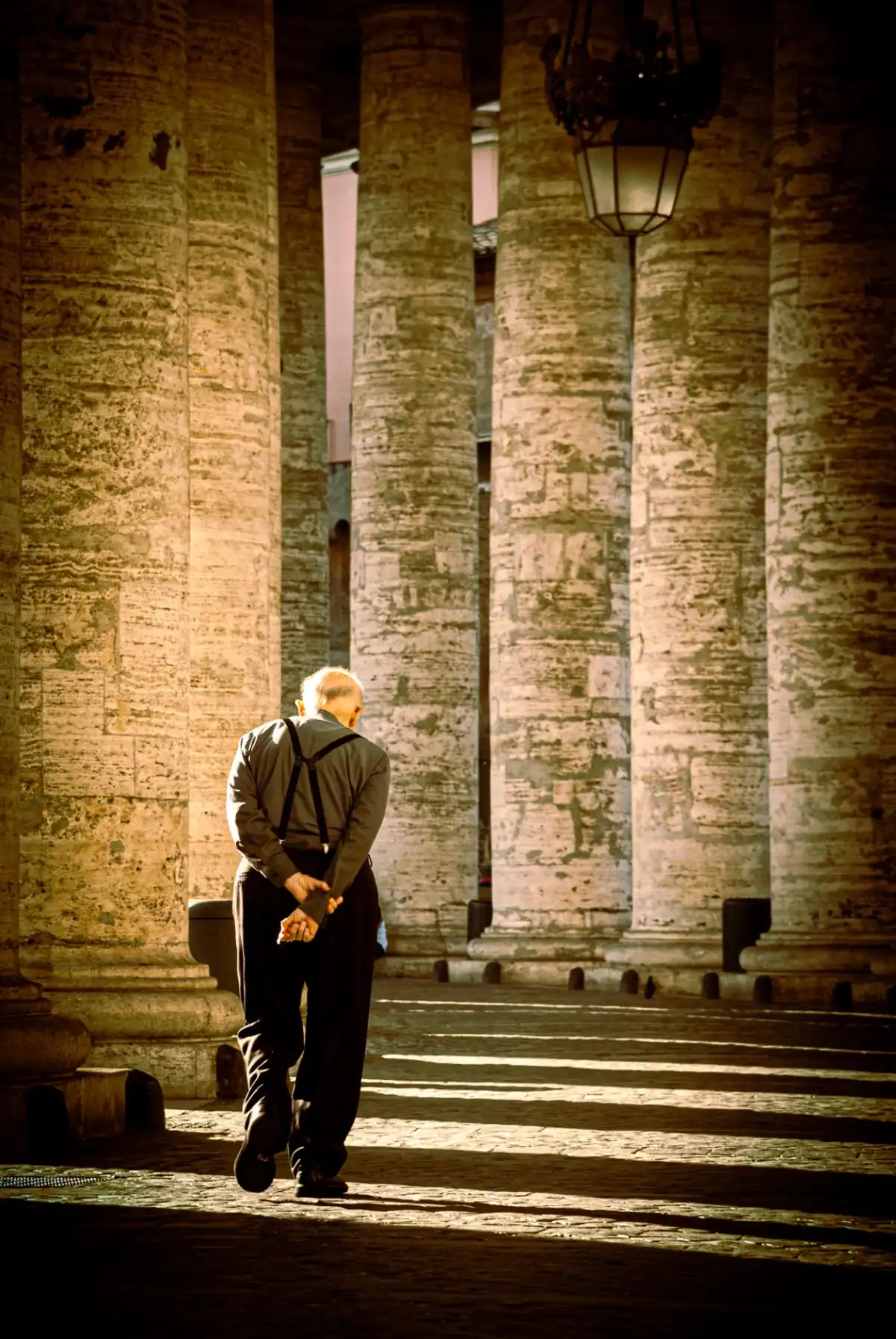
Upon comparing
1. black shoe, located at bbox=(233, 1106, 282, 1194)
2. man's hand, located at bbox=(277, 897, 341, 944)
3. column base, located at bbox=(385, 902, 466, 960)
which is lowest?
column base, located at bbox=(385, 902, 466, 960)

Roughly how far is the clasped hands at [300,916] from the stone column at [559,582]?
16.5 metres

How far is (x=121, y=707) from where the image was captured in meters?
13.5

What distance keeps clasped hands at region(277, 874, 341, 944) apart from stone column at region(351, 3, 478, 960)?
762 inches

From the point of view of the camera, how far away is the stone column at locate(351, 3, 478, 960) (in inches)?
1147

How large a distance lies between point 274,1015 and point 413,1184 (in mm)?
1055

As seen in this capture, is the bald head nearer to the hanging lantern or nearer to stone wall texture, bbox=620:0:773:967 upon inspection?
the hanging lantern

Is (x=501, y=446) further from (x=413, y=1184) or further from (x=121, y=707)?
(x=413, y=1184)

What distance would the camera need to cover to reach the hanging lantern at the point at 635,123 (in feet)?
59.3

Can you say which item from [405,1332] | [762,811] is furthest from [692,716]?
[405,1332]

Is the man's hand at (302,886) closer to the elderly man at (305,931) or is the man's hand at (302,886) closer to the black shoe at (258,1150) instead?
the elderly man at (305,931)

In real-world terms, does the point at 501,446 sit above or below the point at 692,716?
above

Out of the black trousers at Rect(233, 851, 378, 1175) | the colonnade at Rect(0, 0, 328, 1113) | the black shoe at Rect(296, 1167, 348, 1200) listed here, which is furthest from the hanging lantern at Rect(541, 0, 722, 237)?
the black shoe at Rect(296, 1167, 348, 1200)

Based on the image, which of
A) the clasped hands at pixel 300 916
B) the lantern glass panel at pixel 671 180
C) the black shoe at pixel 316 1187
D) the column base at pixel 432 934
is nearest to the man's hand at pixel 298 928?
the clasped hands at pixel 300 916

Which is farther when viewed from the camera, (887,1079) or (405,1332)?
(887,1079)
